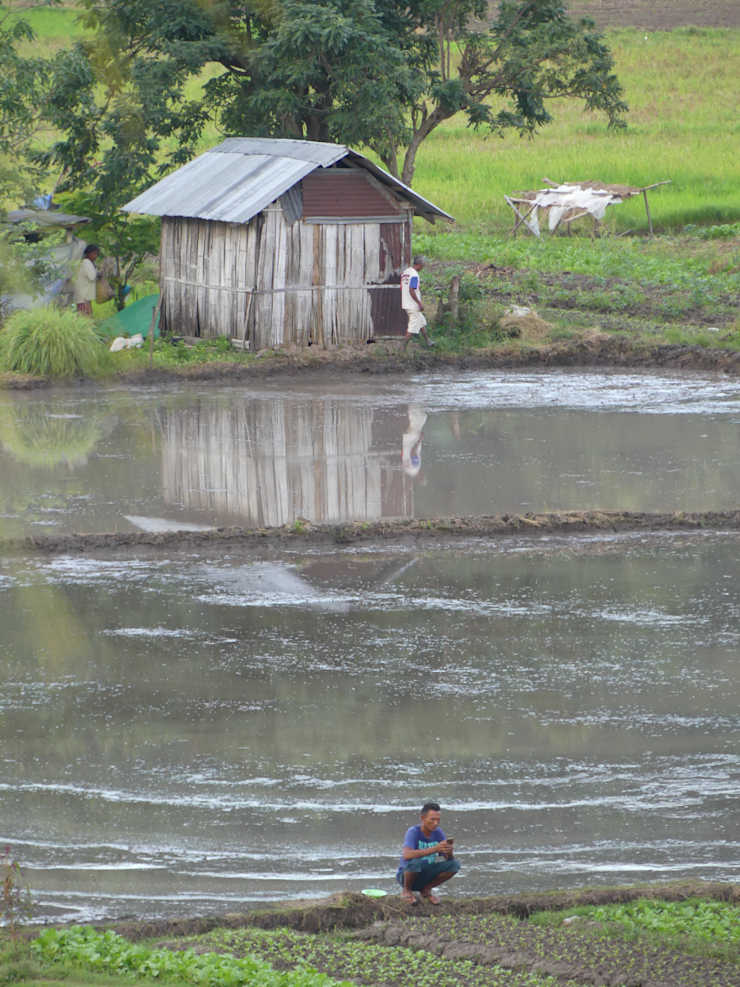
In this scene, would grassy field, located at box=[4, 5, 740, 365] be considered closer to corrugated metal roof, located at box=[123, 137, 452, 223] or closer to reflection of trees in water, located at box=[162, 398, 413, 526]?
corrugated metal roof, located at box=[123, 137, 452, 223]

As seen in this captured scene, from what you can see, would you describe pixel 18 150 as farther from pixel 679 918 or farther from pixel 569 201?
pixel 679 918

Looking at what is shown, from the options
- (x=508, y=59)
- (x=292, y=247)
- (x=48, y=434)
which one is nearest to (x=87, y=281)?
(x=292, y=247)

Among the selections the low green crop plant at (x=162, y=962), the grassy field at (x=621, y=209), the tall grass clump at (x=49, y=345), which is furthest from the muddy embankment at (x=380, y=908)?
the grassy field at (x=621, y=209)

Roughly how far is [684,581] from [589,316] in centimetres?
1159

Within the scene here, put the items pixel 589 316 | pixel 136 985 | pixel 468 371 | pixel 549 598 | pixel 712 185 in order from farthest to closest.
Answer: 1. pixel 712 185
2. pixel 589 316
3. pixel 468 371
4. pixel 549 598
5. pixel 136 985

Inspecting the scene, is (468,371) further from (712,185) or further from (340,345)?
(712,185)

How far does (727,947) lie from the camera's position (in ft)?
19.0

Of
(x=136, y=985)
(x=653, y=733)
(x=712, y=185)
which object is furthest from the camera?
(x=712, y=185)

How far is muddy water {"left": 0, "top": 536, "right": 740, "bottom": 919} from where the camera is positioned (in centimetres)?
696

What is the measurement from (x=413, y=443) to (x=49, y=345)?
6.63 m

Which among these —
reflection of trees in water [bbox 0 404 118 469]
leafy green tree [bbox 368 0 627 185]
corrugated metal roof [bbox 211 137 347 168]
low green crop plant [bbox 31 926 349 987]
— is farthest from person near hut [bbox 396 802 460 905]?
leafy green tree [bbox 368 0 627 185]

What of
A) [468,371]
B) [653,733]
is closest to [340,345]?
[468,371]

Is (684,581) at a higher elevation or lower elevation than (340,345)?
lower

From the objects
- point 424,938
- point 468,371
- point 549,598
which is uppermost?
point 468,371
